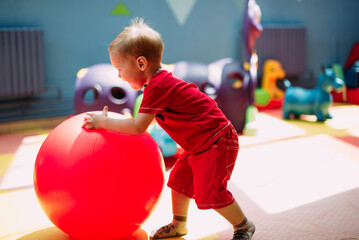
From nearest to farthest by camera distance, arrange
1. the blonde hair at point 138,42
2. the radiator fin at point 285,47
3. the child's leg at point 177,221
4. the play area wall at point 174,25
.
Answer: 1. the blonde hair at point 138,42
2. the child's leg at point 177,221
3. the play area wall at point 174,25
4. the radiator fin at point 285,47

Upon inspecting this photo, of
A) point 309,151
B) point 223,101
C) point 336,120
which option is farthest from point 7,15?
point 336,120

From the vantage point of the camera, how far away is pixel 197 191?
1716 mm

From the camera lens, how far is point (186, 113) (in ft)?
5.56

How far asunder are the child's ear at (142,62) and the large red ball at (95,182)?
32 centimetres

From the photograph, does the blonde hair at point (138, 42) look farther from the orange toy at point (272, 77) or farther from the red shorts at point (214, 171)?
the orange toy at point (272, 77)

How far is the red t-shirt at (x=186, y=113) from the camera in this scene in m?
1.62

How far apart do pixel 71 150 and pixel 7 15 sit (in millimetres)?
3629

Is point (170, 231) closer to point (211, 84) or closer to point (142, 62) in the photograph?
point (142, 62)

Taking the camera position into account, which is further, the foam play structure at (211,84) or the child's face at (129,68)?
the foam play structure at (211,84)

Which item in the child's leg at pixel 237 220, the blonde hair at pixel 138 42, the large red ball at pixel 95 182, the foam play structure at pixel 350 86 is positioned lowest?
the foam play structure at pixel 350 86

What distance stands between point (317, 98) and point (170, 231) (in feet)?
12.3

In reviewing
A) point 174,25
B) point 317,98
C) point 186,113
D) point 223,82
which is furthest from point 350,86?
point 186,113

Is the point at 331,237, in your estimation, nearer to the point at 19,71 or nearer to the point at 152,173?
the point at 152,173

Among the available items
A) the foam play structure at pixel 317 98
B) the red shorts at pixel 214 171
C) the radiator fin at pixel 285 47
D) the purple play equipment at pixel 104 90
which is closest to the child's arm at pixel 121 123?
the red shorts at pixel 214 171
